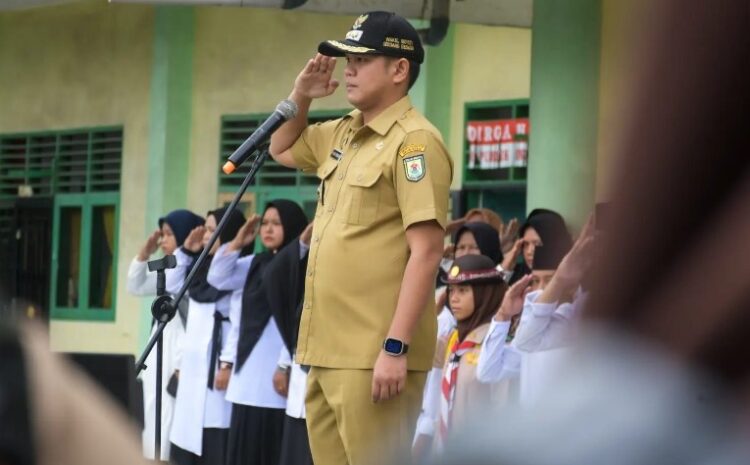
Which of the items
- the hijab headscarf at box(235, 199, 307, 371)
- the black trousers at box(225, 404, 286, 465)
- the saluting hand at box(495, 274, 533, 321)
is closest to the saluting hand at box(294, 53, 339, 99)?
the saluting hand at box(495, 274, 533, 321)

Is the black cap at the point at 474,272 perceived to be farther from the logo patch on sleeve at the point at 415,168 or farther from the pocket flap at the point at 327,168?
the logo patch on sleeve at the point at 415,168

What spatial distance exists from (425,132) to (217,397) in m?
3.66

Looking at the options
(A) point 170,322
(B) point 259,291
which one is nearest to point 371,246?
(B) point 259,291

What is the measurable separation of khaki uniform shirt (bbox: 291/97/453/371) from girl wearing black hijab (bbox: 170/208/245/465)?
3375 mm

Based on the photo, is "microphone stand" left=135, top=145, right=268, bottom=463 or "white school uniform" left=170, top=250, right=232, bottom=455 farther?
"white school uniform" left=170, top=250, right=232, bottom=455

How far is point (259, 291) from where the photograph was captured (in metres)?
6.62

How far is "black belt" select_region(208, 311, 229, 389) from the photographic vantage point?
701 centimetres

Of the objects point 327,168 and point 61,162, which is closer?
point 327,168

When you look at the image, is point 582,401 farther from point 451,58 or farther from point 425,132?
point 451,58

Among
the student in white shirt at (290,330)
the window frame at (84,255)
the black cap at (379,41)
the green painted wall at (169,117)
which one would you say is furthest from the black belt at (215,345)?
the window frame at (84,255)

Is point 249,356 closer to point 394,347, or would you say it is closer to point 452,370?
point 452,370

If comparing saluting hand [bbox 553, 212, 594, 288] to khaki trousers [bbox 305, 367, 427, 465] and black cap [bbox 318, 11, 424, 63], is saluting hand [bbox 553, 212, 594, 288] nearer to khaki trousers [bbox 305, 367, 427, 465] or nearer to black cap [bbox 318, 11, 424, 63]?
khaki trousers [bbox 305, 367, 427, 465]

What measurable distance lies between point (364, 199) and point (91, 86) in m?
10.0

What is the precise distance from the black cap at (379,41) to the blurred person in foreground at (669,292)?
2.96m
